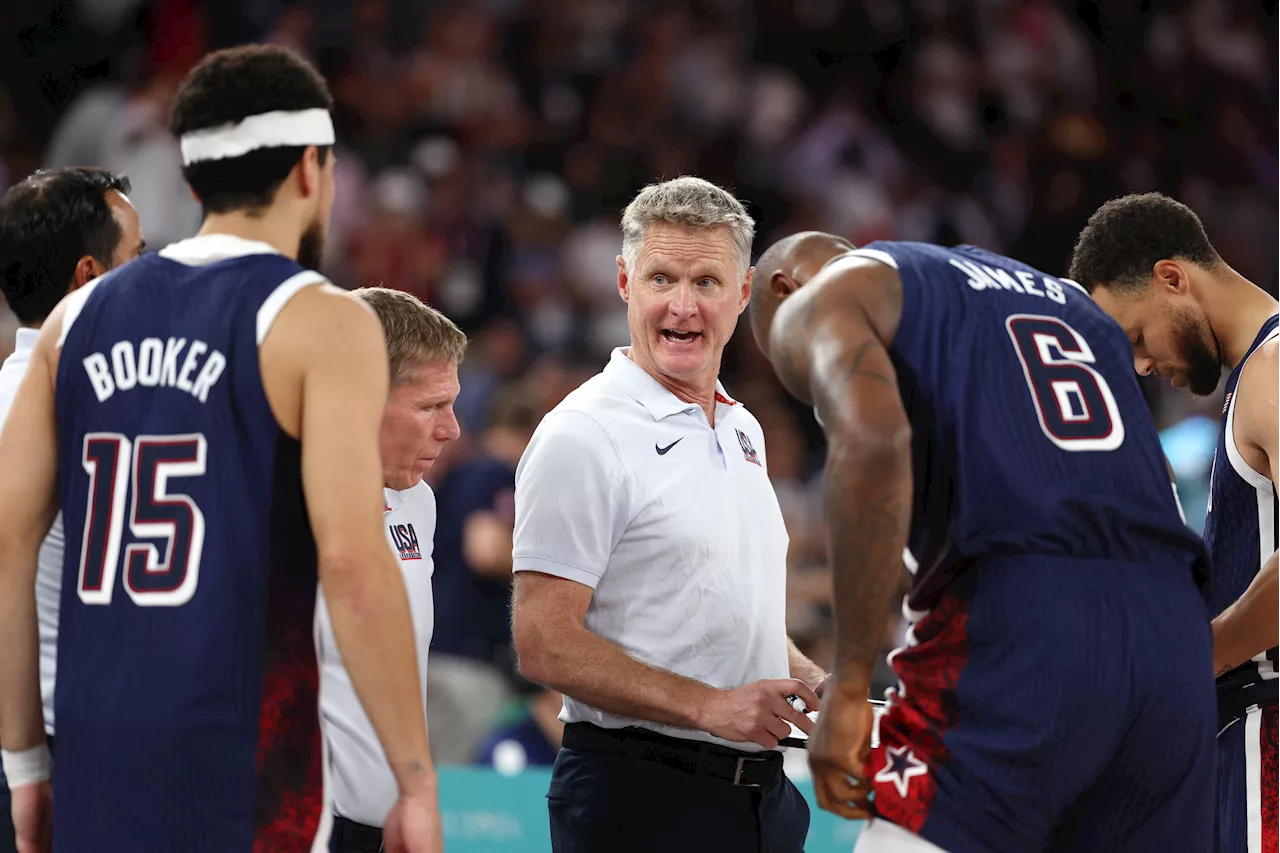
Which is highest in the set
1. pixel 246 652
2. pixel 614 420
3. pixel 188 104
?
pixel 188 104

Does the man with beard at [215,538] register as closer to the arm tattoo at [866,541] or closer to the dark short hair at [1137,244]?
the arm tattoo at [866,541]

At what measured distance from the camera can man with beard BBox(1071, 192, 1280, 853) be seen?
4262 millimetres

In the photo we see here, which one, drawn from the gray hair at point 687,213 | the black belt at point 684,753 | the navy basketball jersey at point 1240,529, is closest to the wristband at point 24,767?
the black belt at point 684,753

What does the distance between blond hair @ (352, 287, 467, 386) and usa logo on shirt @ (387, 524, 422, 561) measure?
1.39 feet

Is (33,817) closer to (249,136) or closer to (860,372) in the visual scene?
(249,136)

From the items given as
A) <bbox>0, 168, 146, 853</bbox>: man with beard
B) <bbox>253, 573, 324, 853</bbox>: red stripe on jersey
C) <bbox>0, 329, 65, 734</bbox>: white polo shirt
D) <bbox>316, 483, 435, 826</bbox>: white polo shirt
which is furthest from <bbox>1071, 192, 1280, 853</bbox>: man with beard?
<bbox>0, 329, 65, 734</bbox>: white polo shirt

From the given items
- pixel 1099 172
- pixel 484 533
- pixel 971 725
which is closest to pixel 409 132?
pixel 484 533

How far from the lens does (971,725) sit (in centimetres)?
312

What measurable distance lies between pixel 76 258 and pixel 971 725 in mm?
2704

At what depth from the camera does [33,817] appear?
331cm

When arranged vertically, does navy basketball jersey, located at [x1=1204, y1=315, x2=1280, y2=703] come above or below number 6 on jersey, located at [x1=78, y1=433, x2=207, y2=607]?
below

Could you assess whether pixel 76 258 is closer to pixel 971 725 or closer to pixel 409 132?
pixel 971 725

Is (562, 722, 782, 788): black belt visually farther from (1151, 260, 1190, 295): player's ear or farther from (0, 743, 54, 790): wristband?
(1151, 260, 1190, 295): player's ear

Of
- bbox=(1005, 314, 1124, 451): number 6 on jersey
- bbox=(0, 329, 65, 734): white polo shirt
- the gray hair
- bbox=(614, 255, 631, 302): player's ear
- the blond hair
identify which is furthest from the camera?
bbox=(614, 255, 631, 302): player's ear
